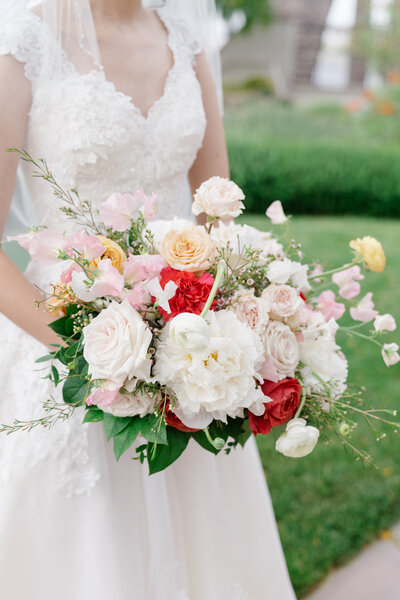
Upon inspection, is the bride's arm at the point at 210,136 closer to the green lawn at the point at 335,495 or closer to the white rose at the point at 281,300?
the green lawn at the point at 335,495

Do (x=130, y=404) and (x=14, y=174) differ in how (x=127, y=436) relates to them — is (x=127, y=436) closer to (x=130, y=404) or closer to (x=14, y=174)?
(x=130, y=404)

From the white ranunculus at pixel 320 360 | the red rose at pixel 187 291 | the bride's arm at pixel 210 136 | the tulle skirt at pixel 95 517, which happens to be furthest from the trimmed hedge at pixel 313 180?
the red rose at pixel 187 291

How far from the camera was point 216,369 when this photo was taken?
3.59 feet

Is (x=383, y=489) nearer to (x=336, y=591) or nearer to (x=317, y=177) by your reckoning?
(x=336, y=591)

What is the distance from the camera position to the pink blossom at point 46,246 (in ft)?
4.00

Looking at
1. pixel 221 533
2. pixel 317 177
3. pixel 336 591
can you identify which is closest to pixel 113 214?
pixel 221 533

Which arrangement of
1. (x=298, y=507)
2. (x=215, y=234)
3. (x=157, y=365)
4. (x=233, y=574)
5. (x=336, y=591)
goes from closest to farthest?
(x=157, y=365) < (x=215, y=234) < (x=233, y=574) < (x=336, y=591) < (x=298, y=507)

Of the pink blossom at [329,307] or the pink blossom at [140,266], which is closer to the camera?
the pink blossom at [140,266]

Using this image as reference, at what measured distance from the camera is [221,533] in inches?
71.8

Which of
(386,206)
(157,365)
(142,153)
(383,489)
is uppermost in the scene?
(142,153)

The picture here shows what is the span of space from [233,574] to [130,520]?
433 millimetres

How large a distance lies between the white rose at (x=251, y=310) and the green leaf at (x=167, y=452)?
293 millimetres

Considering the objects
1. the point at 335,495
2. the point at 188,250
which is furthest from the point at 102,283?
the point at 335,495

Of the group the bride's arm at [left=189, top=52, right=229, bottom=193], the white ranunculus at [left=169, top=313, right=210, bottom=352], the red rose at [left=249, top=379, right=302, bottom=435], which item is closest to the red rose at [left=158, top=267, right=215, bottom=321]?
the white ranunculus at [left=169, top=313, right=210, bottom=352]
